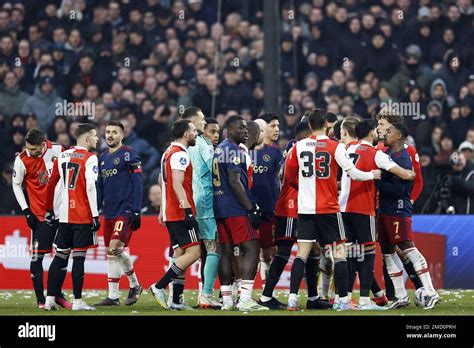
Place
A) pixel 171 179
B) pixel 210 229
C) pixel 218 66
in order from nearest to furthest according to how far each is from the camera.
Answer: pixel 171 179 → pixel 210 229 → pixel 218 66

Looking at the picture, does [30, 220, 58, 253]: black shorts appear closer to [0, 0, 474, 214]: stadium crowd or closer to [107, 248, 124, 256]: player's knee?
[107, 248, 124, 256]: player's knee

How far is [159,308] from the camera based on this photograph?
12.6 meters

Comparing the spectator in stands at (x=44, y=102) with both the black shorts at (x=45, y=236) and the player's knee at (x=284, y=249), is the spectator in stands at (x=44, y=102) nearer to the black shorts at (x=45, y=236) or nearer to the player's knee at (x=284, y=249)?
the black shorts at (x=45, y=236)

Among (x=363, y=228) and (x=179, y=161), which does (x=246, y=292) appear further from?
(x=179, y=161)

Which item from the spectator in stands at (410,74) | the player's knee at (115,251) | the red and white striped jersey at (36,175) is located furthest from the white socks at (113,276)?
the spectator in stands at (410,74)

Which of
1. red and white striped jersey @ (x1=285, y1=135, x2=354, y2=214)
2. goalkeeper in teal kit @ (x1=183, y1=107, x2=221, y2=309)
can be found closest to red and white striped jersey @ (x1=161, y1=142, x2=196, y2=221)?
goalkeeper in teal kit @ (x1=183, y1=107, x2=221, y2=309)

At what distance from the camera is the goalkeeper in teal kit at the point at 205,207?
12.5m

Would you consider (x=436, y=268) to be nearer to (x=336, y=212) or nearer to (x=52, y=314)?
(x=336, y=212)

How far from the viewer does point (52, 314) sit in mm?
11750

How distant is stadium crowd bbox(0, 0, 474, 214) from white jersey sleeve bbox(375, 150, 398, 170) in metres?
4.94

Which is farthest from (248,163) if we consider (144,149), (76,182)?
(144,149)

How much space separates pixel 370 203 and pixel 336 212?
1.77 ft

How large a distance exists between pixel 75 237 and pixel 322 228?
2593 millimetres

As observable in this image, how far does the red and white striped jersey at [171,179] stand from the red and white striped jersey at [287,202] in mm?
998
